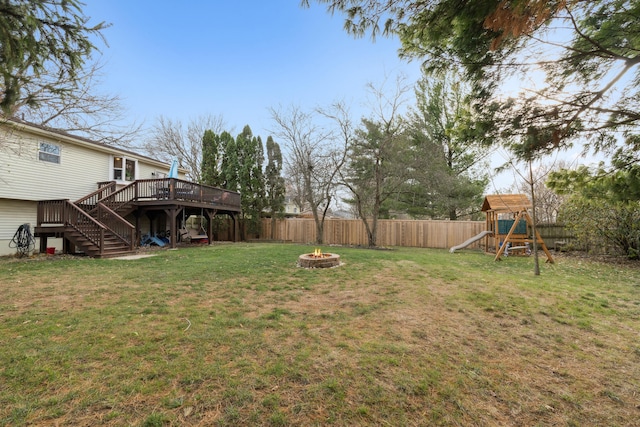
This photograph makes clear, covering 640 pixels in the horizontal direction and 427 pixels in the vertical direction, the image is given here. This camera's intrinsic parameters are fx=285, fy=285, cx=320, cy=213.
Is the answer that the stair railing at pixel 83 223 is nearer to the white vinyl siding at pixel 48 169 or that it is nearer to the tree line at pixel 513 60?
the white vinyl siding at pixel 48 169

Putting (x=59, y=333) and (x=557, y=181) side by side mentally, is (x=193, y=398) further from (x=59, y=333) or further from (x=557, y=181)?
(x=557, y=181)

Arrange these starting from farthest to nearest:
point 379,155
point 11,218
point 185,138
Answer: point 185,138 < point 379,155 < point 11,218

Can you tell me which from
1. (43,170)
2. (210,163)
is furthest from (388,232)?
(43,170)

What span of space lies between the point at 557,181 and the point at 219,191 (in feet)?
47.1

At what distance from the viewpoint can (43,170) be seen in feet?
37.1

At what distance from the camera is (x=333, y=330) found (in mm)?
3498

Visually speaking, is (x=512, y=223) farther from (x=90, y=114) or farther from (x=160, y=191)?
(x=90, y=114)

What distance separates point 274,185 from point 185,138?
11.0 meters

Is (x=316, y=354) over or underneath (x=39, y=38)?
underneath

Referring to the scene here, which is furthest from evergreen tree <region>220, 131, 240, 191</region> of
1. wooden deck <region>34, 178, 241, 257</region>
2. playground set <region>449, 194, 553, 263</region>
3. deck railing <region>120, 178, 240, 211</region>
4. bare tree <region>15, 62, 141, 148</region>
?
playground set <region>449, 194, 553, 263</region>

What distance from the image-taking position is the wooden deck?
32.4 ft

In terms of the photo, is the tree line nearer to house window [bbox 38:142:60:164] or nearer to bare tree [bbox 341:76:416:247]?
house window [bbox 38:142:60:164]

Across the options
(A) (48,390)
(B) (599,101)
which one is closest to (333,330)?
(A) (48,390)

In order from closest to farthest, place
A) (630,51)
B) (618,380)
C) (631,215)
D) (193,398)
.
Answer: (193,398), (618,380), (630,51), (631,215)
